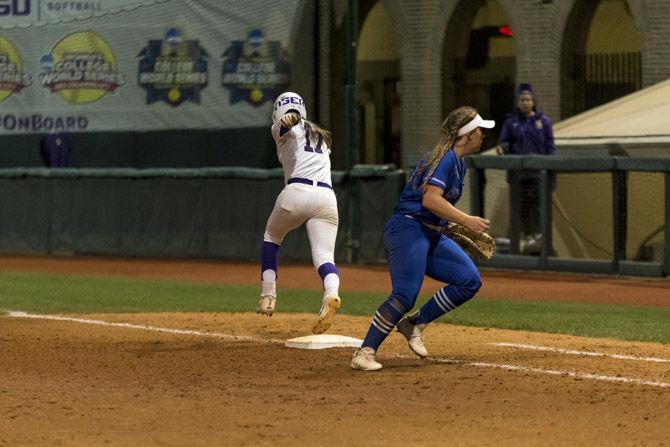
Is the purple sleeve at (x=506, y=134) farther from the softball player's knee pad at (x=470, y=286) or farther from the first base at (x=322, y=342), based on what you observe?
the softball player's knee pad at (x=470, y=286)

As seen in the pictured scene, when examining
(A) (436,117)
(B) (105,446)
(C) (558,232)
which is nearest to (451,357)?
(B) (105,446)

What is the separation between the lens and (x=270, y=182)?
20.4m

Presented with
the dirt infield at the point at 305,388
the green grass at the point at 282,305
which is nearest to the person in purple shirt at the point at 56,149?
the green grass at the point at 282,305

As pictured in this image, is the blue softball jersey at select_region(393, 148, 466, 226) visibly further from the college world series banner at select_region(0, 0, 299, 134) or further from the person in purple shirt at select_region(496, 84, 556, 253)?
the college world series banner at select_region(0, 0, 299, 134)

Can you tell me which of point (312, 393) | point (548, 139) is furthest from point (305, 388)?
point (548, 139)

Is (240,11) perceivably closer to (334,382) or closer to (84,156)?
(84,156)

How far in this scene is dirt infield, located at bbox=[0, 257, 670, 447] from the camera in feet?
23.2

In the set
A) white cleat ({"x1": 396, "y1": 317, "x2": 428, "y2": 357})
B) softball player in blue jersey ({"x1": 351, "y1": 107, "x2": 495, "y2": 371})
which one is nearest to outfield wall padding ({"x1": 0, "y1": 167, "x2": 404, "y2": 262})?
white cleat ({"x1": 396, "y1": 317, "x2": 428, "y2": 357})

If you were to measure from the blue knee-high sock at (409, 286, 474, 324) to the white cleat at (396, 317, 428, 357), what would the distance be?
8cm

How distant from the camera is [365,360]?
9.18m

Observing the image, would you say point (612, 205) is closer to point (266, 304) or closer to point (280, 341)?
point (280, 341)

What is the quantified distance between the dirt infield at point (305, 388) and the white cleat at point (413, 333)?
143mm

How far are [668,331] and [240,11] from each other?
1151cm

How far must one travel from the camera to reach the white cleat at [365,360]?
9.17 meters
